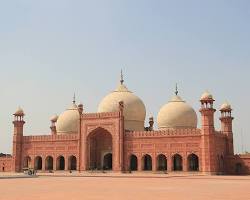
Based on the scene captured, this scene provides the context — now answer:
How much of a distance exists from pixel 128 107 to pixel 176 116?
13.2ft

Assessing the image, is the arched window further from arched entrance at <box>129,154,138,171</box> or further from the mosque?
arched entrance at <box>129,154,138,171</box>

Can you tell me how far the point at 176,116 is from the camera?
33344mm

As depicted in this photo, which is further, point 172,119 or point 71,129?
point 71,129

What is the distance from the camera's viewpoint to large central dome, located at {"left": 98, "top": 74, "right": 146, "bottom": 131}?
34469 millimetres

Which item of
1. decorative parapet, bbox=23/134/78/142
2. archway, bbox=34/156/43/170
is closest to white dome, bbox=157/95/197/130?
decorative parapet, bbox=23/134/78/142

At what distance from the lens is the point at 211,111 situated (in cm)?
2914

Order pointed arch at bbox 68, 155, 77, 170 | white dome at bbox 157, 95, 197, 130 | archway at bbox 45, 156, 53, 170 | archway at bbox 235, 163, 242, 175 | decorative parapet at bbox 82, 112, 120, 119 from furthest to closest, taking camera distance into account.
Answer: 1. archway at bbox 45, 156, 53, 170
2. pointed arch at bbox 68, 155, 77, 170
3. white dome at bbox 157, 95, 197, 130
4. decorative parapet at bbox 82, 112, 120, 119
5. archway at bbox 235, 163, 242, 175

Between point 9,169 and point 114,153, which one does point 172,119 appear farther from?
point 9,169

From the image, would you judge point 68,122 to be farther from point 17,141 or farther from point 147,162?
point 147,162

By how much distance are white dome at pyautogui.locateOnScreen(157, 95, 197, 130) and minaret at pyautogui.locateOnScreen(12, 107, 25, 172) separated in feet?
39.5

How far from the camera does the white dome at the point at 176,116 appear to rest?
33.3m

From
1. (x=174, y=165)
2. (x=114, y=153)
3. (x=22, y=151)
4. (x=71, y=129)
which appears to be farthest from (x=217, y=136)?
(x=22, y=151)

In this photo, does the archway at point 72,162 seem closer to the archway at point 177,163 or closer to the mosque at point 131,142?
the mosque at point 131,142

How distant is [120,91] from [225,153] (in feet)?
33.6
